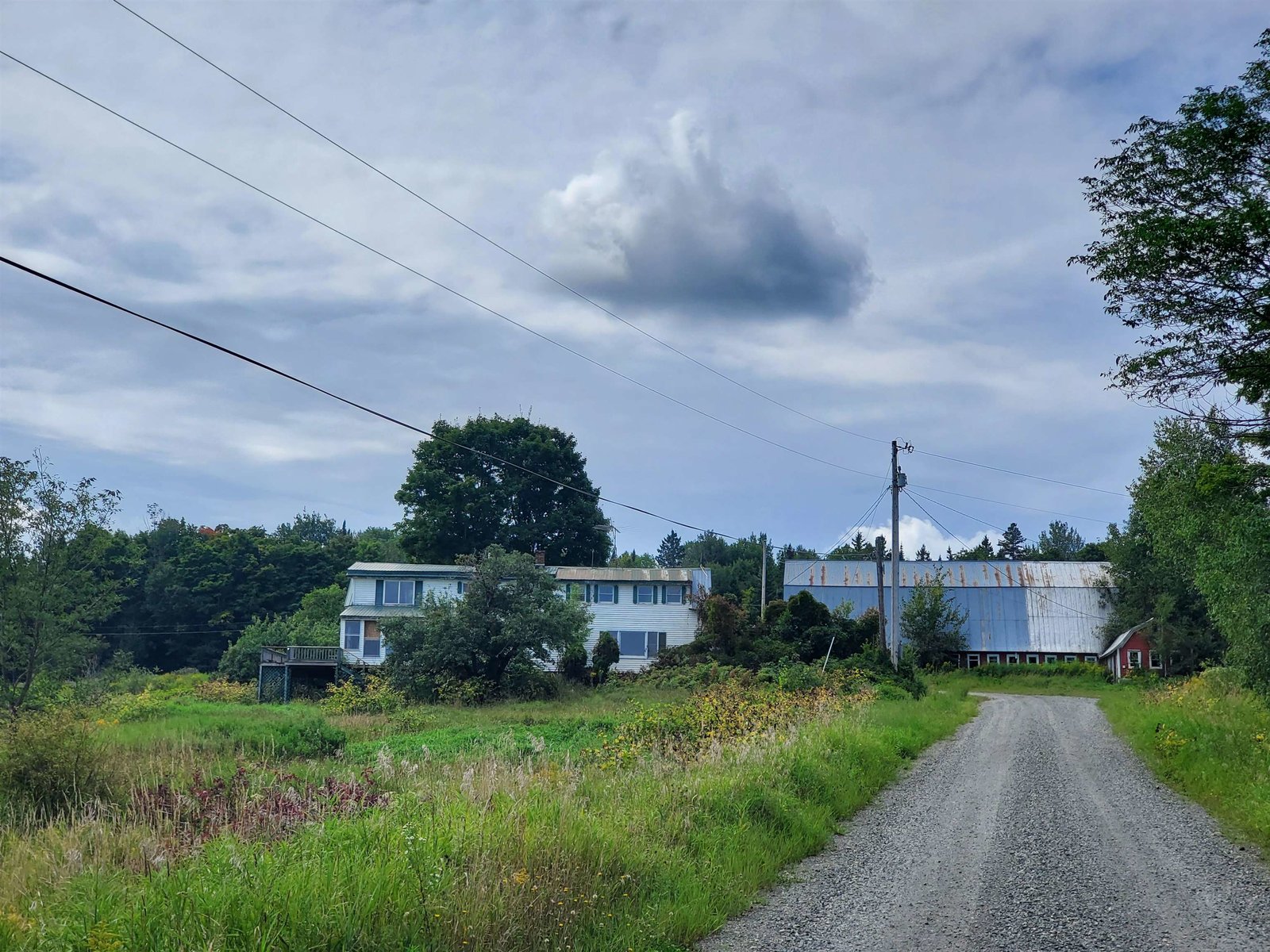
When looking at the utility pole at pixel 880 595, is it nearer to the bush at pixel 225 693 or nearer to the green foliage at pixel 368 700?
the green foliage at pixel 368 700

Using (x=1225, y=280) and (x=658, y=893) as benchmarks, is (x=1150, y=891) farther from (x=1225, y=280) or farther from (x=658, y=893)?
(x=1225, y=280)

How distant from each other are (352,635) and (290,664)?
10.6 feet

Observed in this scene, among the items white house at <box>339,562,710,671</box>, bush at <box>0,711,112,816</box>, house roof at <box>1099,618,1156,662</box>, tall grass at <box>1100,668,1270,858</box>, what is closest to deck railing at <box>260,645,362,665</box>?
white house at <box>339,562,710,671</box>

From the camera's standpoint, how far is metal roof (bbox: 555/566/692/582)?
152 feet

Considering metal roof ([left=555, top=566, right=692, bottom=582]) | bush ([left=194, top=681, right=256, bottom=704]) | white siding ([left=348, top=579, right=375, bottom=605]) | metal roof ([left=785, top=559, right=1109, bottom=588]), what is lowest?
bush ([left=194, top=681, right=256, bottom=704])


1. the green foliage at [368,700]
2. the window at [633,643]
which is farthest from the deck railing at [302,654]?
the window at [633,643]

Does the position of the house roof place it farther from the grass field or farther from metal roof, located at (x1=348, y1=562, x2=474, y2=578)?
the grass field

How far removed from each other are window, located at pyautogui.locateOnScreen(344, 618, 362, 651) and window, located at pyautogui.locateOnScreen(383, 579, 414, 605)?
5.50ft

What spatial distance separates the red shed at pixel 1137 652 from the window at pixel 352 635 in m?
39.3

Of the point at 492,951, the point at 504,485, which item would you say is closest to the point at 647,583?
the point at 504,485

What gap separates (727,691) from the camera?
2383cm

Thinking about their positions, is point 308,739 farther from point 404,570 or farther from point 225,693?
point 404,570

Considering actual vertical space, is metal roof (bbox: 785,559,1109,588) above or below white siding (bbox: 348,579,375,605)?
above

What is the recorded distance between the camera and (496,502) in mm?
64062
